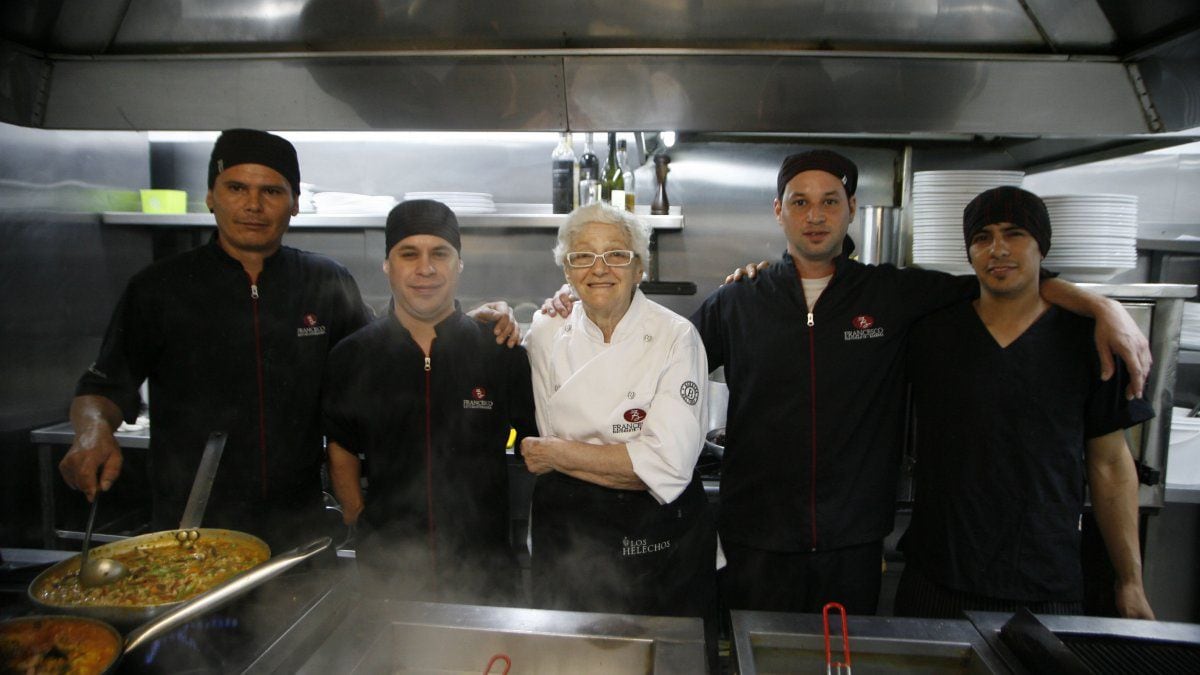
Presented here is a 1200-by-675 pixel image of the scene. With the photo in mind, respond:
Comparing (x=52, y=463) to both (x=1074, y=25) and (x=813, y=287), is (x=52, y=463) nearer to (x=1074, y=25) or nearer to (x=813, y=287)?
(x=813, y=287)

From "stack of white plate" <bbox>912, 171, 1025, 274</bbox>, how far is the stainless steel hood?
0.81 m

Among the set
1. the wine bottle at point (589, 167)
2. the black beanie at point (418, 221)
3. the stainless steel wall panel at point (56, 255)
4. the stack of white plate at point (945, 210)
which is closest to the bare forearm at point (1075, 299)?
the stack of white plate at point (945, 210)

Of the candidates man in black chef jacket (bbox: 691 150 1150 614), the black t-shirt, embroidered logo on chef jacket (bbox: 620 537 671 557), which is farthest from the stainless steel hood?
embroidered logo on chef jacket (bbox: 620 537 671 557)

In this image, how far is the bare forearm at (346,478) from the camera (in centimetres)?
198

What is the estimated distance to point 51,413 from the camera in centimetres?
340

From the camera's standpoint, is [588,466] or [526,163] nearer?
[588,466]

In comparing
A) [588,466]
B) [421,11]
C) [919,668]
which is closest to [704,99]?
[421,11]

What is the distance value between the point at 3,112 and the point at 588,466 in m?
1.73

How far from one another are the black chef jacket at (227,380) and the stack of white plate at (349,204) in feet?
4.61

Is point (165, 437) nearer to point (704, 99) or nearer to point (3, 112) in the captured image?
point (3, 112)

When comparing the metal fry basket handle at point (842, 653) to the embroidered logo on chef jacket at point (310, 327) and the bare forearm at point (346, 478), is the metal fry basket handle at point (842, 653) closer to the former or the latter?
the bare forearm at point (346, 478)

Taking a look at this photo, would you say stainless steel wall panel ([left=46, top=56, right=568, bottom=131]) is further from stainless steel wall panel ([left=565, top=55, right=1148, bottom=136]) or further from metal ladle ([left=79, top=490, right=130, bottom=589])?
metal ladle ([left=79, top=490, right=130, bottom=589])

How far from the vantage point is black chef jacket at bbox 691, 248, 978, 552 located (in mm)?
2020

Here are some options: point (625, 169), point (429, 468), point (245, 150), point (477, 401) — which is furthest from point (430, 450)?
point (625, 169)
